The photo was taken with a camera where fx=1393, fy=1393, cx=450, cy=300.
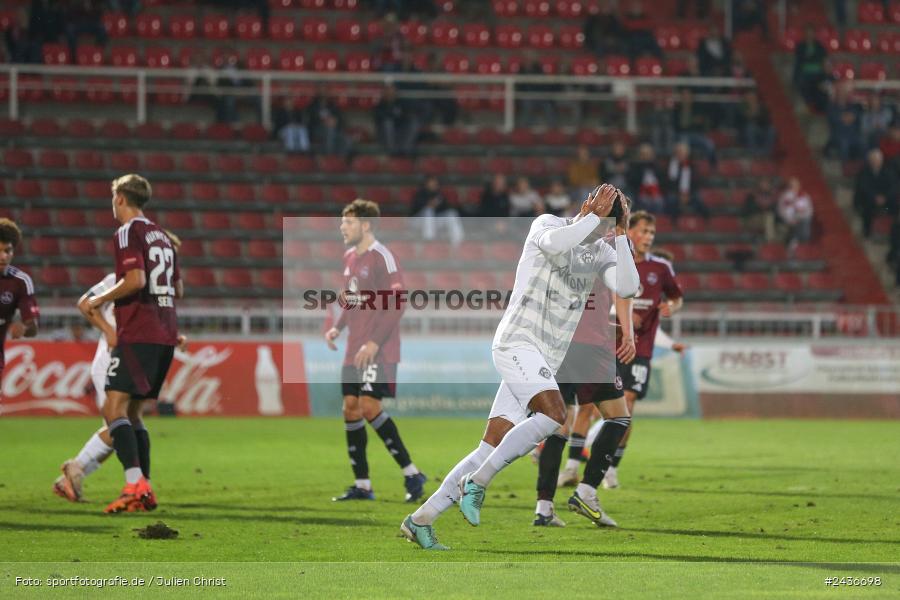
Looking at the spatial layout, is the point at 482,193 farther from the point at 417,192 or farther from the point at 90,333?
the point at 90,333

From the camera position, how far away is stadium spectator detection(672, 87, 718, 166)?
28.9m

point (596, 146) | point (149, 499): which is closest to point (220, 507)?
point (149, 499)

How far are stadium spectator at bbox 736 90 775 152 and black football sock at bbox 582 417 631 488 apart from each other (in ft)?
67.0

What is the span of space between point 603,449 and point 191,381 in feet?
42.2

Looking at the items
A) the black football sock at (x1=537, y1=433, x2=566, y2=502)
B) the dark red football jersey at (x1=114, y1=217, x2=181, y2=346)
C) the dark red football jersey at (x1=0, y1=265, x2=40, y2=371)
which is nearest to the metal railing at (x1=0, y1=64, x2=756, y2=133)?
the dark red football jersey at (x1=0, y1=265, x2=40, y2=371)

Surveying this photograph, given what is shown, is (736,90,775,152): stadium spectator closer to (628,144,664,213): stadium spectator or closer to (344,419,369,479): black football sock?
Answer: (628,144,664,213): stadium spectator

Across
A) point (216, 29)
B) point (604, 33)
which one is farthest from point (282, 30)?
point (604, 33)

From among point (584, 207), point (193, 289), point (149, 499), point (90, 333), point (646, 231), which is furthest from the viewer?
point (193, 289)

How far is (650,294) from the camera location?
12656 mm

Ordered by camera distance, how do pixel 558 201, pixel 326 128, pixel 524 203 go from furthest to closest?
pixel 326 128 → pixel 524 203 → pixel 558 201

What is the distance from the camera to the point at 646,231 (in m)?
12.2

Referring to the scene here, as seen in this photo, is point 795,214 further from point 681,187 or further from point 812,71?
point 812,71

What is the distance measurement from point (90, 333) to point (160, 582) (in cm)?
1497

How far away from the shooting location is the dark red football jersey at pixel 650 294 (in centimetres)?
1256
